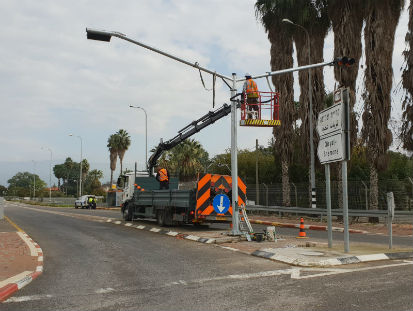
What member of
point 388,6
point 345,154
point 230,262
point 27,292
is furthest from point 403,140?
point 27,292

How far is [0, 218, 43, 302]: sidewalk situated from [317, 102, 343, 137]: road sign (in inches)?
292

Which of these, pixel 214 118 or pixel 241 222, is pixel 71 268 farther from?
pixel 214 118

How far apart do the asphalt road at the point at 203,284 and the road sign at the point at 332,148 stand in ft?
9.03

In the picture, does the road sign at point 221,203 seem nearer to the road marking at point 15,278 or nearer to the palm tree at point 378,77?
the road marking at point 15,278

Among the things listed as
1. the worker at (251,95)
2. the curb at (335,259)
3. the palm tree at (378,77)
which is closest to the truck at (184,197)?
the worker at (251,95)

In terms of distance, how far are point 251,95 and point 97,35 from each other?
5147 mm

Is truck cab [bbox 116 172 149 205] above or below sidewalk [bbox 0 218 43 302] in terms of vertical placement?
above

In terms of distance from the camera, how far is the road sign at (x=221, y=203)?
582 inches

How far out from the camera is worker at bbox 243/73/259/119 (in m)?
13.3

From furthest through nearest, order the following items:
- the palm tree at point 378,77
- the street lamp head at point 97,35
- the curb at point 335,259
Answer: the palm tree at point 378,77 → the street lamp head at point 97,35 → the curb at point 335,259

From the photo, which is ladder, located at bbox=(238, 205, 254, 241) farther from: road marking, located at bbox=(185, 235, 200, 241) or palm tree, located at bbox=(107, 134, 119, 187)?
palm tree, located at bbox=(107, 134, 119, 187)

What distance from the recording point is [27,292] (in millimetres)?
6227

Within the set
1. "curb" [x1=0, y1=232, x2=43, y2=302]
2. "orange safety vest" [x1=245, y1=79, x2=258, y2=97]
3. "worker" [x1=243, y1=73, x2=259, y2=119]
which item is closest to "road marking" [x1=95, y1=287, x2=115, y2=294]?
"curb" [x1=0, y1=232, x2=43, y2=302]

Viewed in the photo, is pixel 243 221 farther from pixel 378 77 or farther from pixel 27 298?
pixel 378 77
